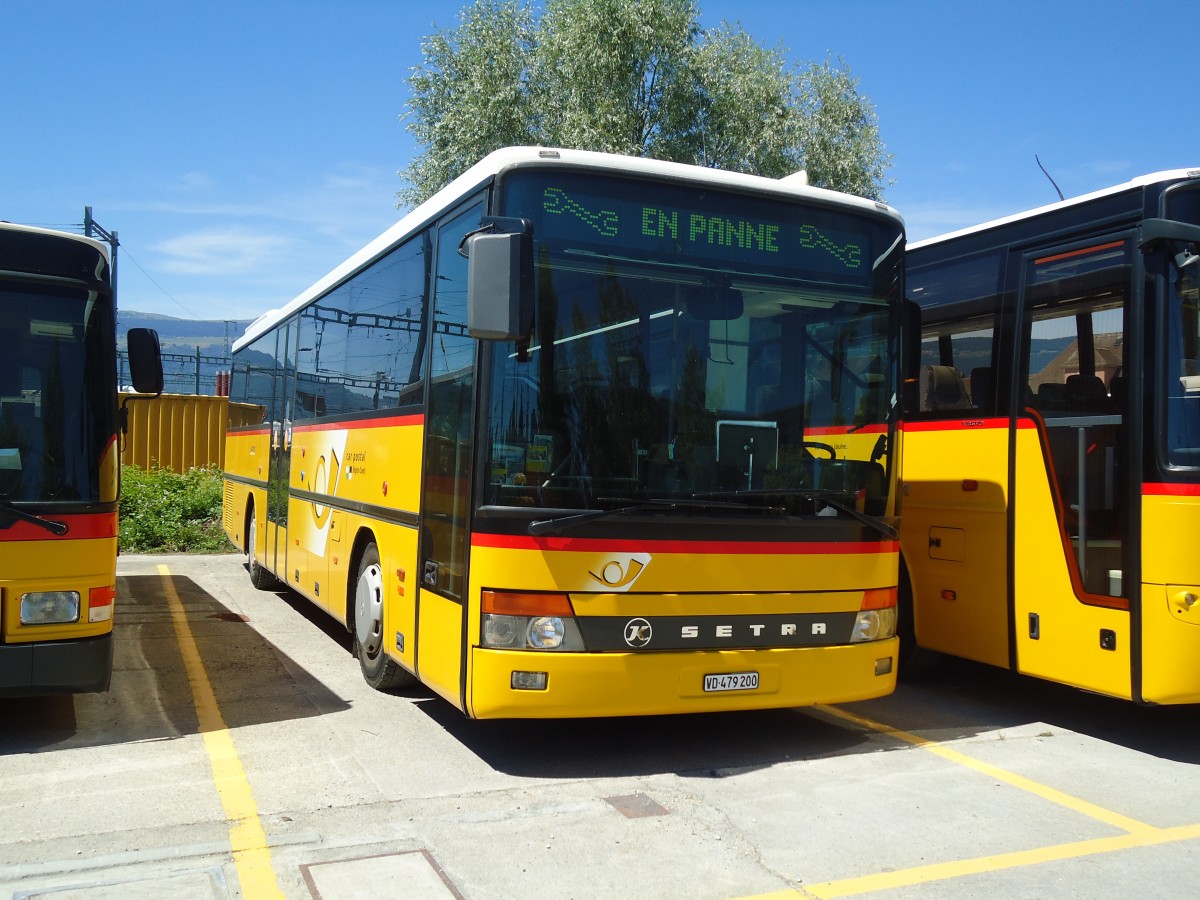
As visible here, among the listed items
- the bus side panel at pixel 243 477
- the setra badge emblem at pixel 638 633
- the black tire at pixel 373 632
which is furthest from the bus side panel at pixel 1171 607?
the bus side panel at pixel 243 477

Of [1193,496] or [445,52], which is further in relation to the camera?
[445,52]

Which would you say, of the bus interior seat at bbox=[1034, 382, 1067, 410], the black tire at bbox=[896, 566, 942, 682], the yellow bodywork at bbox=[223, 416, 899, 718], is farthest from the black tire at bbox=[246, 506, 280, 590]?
the bus interior seat at bbox=[1034, 382, 1067, 410]

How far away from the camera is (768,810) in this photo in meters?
5.44

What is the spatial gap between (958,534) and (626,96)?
19.4 meters

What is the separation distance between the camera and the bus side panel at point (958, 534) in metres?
7.50

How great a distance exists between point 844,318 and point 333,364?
4724mm

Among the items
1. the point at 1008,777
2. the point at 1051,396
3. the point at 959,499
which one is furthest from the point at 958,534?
the point at 1008,777

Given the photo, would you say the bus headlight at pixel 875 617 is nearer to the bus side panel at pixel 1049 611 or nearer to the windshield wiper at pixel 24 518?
the bus side panel at pixel 1049 611

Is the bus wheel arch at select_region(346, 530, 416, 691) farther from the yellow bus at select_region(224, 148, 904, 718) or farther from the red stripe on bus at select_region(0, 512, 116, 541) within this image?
the red stripe on bus at select_region(0, 512, 116, 541)

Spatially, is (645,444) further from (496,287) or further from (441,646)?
(441,646)

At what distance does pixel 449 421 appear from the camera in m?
6.27

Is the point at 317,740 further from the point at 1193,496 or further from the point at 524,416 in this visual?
the point at 1193,496

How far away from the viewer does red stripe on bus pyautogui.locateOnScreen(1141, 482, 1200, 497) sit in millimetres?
6223

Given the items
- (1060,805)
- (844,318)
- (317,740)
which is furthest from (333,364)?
(1060,805)
